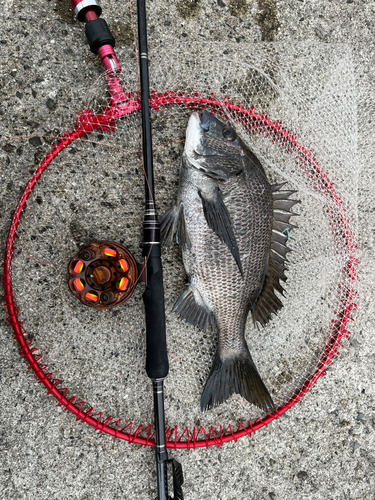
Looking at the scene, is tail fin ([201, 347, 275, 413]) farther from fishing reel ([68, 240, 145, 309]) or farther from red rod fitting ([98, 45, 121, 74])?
red rod fitting ([98, 45, 121, 74])

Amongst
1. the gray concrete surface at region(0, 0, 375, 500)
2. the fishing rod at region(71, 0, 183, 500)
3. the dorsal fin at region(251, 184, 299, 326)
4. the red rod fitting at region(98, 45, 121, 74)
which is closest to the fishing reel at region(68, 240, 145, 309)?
the fishing rod at region(71, 0, 183, 500)

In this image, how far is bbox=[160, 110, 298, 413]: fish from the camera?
1.76 metres

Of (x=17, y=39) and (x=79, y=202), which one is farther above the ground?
(x=17, y=39)

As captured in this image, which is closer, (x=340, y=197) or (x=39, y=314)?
(x=39, y=314)

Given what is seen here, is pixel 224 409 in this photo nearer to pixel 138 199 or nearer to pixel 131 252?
pixel 131 252

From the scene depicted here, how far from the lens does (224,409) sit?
2021 millimetres

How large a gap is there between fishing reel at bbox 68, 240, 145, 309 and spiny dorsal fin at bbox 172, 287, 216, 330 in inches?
10.0

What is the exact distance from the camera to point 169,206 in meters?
1.99

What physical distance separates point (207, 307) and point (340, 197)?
0.94m

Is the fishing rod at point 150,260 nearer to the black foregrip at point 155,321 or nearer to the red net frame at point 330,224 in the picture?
the black foregrip at point 155,321

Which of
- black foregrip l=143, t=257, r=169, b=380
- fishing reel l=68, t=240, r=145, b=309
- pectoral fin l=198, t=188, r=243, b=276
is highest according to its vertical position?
pectoral fin l=198, t=188, r=243, b=276

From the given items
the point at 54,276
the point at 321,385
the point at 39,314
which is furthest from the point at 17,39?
the point at 321,385

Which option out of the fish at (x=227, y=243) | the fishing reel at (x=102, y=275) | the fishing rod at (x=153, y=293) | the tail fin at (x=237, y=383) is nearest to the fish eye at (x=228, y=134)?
the fish at (x=227, y=243)

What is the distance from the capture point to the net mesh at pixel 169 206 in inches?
73.7
